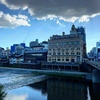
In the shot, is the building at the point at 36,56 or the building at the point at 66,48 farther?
the building at the point at 36,56

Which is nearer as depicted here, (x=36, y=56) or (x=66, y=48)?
(x=66, y=48)

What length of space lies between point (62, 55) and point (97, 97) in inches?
2848

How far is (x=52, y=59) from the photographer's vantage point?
119 meters

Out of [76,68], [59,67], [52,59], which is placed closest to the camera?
[76,68]

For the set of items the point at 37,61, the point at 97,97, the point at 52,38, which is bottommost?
the point at 97,97

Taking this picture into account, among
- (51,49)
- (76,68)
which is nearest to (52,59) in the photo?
(51,49)

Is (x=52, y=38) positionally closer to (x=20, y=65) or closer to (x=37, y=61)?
(x=37, y=61)

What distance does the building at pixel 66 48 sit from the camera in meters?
109

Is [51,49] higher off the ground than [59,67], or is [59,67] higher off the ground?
[51,49]

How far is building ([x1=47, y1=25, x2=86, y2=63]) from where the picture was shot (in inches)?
4291

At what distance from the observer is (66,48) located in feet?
371

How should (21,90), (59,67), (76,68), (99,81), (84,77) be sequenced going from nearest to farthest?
1. (21,90)
2. (99,81)
3. (84,77)
4. (76,68)
5. (59,67)

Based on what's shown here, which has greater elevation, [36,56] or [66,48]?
[66,48]

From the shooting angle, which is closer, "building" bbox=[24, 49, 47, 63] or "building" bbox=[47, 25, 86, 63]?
"building" bbox=[47, 25, 86, 63]
